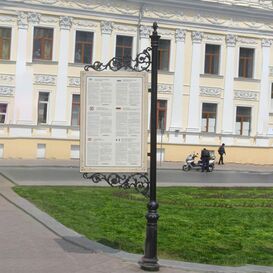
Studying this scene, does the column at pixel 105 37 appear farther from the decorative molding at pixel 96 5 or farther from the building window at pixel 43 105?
the building window at pixel 43 105

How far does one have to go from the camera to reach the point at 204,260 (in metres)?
9.64

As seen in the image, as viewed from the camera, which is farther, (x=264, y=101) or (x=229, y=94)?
(x=264, y=101)

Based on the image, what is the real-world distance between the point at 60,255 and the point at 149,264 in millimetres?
1591

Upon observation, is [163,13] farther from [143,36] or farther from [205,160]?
[205,160]

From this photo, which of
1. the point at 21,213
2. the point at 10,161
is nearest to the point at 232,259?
the point at 21,213

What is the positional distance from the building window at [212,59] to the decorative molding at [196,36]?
3.37 ft

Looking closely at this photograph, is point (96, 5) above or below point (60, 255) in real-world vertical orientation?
above

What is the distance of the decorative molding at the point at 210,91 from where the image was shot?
1703 inches

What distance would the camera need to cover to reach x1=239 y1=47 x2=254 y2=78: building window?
4481 centimetres

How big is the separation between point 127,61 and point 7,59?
30.6 metres

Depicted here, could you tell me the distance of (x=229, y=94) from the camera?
144 feet

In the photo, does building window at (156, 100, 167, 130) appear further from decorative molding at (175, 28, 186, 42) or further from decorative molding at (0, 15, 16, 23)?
decorative molding at (0, 15, 16, 23)

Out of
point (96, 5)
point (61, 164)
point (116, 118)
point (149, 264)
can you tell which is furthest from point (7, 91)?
point (149, 264)

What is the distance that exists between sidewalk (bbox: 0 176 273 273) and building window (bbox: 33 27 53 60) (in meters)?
28.5
